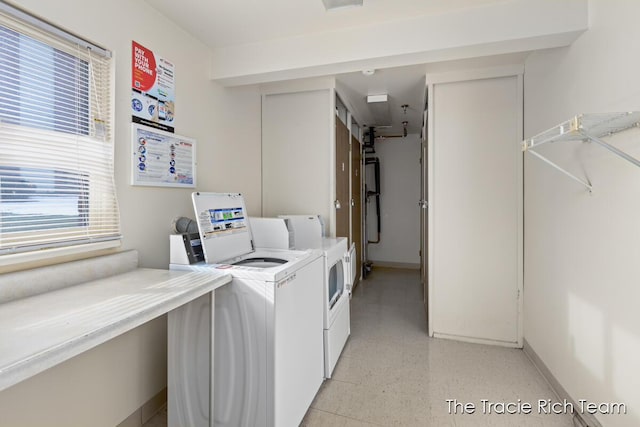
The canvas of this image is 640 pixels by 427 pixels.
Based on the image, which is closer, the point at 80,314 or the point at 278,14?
the point at 80,314

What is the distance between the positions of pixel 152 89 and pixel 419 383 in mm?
2618

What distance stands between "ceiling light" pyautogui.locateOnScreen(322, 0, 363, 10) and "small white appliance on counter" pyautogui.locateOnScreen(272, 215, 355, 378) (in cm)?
142

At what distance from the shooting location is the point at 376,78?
116 inches

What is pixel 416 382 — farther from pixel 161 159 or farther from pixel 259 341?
pixel 161 159

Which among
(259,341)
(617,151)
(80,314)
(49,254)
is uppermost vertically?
(617,151)

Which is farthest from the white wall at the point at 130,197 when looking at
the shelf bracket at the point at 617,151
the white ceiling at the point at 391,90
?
the shelf bracket at the point at 617,151

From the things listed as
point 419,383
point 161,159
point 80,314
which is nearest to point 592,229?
point 419,383

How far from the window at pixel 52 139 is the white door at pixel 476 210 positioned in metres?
2.53

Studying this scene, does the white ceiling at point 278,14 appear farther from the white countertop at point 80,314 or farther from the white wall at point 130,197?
the white countertop at point 80,314

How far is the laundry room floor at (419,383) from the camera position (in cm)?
181

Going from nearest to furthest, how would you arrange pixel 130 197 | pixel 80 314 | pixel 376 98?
1. pixel 80 314
2. pixel 130 197
3. pixel 376 98

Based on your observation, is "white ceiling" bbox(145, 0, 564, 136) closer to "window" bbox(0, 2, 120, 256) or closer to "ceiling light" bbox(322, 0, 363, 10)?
"ceiling light" bbox(322, 0, 363, 10)

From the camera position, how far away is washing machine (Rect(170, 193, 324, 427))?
1.50 m

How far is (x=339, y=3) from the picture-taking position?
73.4 inches
